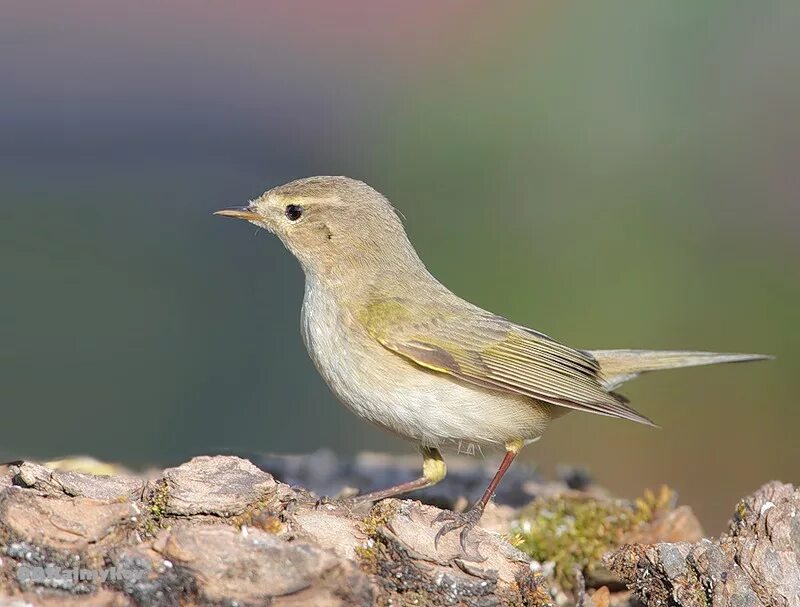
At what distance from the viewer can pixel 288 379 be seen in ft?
36.0

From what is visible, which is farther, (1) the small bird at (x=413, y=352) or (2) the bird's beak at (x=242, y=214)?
(2) the bird's beak at (x=242, y=214)

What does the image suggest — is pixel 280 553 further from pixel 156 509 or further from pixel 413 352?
pixel 413 352

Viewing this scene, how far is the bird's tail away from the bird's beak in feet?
6.45

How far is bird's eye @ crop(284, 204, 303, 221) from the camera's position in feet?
18.0

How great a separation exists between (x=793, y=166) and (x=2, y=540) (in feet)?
43.6

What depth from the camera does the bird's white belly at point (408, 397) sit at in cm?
484

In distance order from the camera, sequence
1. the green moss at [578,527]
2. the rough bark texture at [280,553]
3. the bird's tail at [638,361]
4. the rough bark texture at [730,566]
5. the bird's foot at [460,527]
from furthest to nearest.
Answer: the bird's tail at [638,361], the green moss at [578,527], the rough bark texture at [730,566], the bird's foot at [460,527], the rough bark texture at [280,553]

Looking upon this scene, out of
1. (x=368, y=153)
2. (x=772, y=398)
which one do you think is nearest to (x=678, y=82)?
(x=368, y=153)

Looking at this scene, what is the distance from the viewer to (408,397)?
483cm

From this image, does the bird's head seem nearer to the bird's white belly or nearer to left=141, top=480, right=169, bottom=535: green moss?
the bird's white belly

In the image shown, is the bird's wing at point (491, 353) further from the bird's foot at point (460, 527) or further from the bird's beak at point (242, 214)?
the bird's foot at point (460, 527)

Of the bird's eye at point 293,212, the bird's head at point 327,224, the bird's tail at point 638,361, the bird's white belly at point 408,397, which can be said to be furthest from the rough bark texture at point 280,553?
the bird's eye at point 293,212

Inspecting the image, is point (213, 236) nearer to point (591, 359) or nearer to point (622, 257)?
point (622, 257)

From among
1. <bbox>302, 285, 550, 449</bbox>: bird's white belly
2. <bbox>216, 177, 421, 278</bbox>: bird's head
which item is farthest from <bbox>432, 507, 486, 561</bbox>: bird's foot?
<bbox>216, 177, 421, 278</bbox>: bird's head
